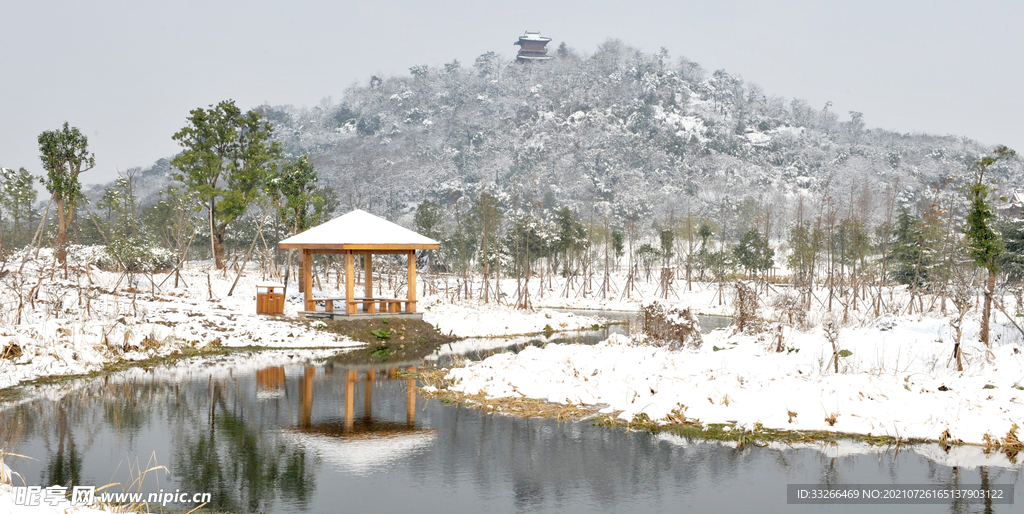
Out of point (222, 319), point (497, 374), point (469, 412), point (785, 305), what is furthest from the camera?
point (222, 319)

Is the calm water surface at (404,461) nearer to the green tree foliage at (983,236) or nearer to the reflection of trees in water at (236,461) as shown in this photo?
the reflection of trees in water at (236,461)

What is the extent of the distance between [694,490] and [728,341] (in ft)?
23.9

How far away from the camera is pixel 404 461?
300 inches

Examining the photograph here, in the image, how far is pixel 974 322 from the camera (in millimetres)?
13711

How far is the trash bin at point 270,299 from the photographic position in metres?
19.3

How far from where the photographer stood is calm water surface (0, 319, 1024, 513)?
21.1 feet

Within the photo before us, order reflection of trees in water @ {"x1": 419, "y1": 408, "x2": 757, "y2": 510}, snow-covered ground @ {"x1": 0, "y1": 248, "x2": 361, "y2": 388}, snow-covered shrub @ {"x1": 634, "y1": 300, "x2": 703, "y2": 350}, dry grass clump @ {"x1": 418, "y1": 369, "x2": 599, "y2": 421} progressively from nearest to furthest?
reflection of trees in water @ {"x1": 419, "y1": 408, "x2": 757, "y2": 510} < dry grass clump @ {"x1": 418, "y1": 369, "x2": 599, "y2": 421} < snow-covered ground @ {"x1": 0, "y1": 248, "x2": 361, "y2": 388} < snow-covered shrub @ {"x1": 634, "y1": 300, "x2": 703, "y2": 350}

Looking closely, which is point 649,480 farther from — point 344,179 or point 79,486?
point 344,179

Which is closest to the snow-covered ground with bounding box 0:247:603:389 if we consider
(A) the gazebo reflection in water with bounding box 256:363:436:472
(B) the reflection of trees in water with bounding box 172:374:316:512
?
(A) the gazebo reflection in water with bounding box 256:363:436:472

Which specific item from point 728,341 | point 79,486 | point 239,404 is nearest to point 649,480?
point 79,486

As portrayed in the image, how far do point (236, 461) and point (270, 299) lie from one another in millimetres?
12541

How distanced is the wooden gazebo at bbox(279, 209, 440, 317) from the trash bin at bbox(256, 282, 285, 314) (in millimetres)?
639

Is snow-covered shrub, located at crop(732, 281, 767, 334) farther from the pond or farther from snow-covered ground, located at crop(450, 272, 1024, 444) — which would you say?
the pond

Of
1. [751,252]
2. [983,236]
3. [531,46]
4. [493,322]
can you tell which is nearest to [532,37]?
[531,46]
